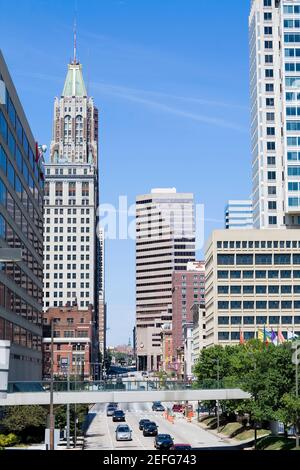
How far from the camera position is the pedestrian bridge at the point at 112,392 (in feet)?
213

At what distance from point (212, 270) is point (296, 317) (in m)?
20.1

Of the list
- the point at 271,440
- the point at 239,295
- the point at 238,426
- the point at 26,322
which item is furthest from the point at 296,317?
the point at 271,440

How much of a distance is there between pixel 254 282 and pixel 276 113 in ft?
123

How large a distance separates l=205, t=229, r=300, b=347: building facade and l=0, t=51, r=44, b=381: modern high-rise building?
47817 millimetres

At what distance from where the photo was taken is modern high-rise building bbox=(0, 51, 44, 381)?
7512 cm

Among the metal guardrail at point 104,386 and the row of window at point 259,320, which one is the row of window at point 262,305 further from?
the metal guardrail at point 104,386

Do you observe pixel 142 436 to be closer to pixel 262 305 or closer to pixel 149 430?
pixel 149 430

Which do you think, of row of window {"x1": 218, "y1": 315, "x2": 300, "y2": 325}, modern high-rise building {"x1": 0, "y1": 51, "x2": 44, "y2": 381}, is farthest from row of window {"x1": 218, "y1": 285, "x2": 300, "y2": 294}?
modern high-rise building {"x1": 0, "y1": 51, "x2": 44, "y2": 381}

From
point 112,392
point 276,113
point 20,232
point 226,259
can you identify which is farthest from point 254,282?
point 112,392

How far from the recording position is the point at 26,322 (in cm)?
9706

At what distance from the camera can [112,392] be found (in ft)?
226

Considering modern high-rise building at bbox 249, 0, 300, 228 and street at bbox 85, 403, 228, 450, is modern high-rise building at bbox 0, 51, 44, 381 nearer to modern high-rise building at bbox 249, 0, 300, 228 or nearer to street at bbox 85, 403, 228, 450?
street at bbox 85, 403, 228, 450

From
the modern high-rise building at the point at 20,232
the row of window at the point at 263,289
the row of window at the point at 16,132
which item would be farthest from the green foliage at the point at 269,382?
the row of window at the point at 263,289
